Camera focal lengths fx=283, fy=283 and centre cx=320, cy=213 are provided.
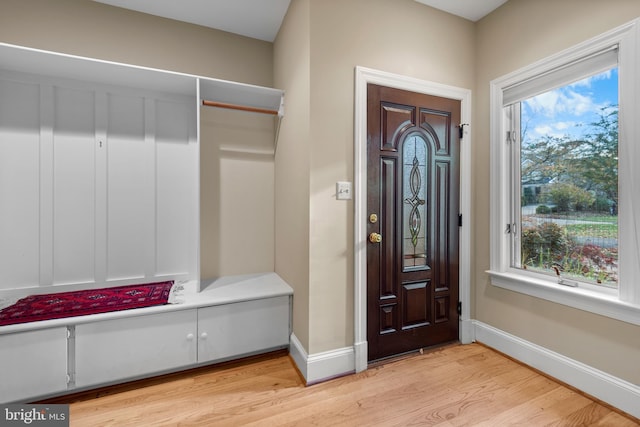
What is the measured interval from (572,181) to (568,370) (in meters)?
1.21

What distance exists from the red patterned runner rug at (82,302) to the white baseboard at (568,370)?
247cm

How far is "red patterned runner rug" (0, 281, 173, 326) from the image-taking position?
5.38 feet

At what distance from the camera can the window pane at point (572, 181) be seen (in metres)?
1.69

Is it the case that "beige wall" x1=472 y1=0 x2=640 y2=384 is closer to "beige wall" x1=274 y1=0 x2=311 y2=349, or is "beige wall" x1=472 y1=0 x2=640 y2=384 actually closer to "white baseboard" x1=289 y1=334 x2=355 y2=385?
"white baseboard" x1=289 y1=334 x2=355 y2=385

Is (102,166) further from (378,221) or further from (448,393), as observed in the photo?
(448,393)

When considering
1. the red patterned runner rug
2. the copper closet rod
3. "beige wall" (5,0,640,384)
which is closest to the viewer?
the red patterned runner rug

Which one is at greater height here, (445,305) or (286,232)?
(286,232)

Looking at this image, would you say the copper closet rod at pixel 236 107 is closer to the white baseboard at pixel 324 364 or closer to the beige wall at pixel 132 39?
the beige wall at pixel 132 39

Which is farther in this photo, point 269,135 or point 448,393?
point 269,135

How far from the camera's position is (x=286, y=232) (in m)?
2.30

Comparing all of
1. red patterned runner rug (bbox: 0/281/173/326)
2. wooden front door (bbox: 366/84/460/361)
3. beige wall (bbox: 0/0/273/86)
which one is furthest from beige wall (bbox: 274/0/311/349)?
red patterned runner rug (bbox: 0/281/173/326)

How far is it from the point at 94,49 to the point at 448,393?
3410 mm

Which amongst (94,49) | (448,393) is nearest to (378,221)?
(448,393)

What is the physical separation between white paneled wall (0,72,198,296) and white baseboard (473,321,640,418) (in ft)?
7.96
